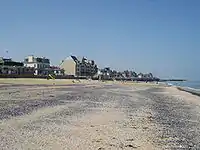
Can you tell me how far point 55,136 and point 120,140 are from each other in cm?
181

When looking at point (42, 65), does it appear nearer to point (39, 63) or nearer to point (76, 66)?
point (39, 63)

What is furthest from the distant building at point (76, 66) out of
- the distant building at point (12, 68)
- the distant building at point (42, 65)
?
the distant building at point (12, 68)

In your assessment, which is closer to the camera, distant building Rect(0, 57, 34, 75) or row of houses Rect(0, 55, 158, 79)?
distant building Rect(0, 57, 34, 75)

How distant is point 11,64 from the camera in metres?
113

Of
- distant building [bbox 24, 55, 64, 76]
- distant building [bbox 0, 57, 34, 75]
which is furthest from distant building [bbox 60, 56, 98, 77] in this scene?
distant building [bbox 0, 57, 34, 75]

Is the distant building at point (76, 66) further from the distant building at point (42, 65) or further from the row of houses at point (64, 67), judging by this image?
the distant building at point (42, 65)

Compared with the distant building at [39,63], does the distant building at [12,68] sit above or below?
below

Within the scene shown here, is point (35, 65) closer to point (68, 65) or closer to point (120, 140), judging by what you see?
point (68, 65)

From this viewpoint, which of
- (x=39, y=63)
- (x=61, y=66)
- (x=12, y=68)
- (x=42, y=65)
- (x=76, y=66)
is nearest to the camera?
(x=12, y=68)

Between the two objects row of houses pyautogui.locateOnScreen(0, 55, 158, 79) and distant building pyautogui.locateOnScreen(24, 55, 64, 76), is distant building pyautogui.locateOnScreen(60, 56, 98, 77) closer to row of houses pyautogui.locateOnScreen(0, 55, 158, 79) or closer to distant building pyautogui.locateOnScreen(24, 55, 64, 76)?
row of houses pyautogui.locateOnScreen(0, 55, 158, 79)

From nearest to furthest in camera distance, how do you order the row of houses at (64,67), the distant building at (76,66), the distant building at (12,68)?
the distant building at (12,68), the row of houses at (64,67), the distant building at (76,66)

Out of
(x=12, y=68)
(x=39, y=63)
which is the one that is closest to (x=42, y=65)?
(x=39, y=63)

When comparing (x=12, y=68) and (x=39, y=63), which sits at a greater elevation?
(x=39, y=63)

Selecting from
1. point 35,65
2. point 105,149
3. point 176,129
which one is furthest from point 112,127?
point 35,65
